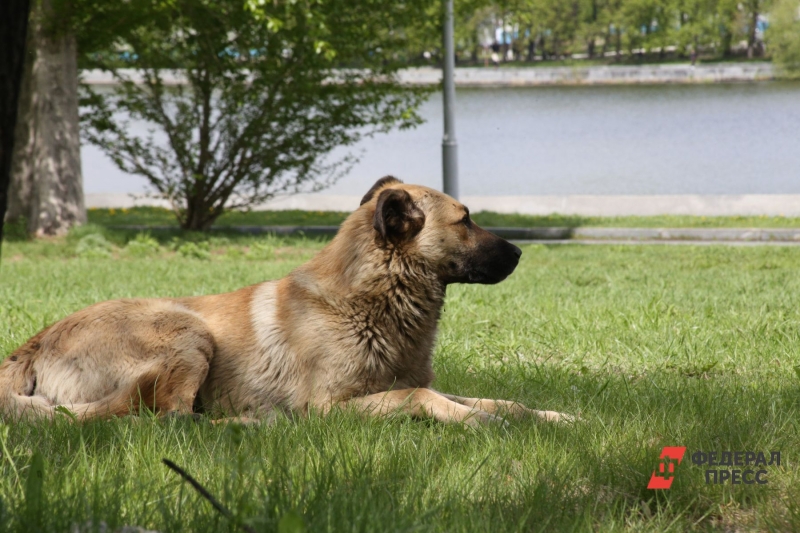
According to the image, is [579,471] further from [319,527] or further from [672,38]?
[672,38]

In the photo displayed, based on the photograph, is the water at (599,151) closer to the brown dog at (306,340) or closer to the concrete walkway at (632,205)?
the concrete walkway at (632,205)

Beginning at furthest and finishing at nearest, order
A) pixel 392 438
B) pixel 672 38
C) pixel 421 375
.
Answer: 1. pixel 672 38
2. pixel 421 375
3. pixel 392 438

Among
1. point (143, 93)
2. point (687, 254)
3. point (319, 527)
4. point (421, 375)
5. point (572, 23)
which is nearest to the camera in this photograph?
point (319, 527)

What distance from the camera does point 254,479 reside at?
285 cm

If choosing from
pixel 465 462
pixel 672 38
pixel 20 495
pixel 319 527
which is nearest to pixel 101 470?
pixel 20 495

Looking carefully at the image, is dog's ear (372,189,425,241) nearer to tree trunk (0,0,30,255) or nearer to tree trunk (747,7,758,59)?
tree trunk (0,0,30,255)

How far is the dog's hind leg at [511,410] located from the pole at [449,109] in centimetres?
1138

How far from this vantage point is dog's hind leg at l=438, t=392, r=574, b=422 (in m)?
3.87

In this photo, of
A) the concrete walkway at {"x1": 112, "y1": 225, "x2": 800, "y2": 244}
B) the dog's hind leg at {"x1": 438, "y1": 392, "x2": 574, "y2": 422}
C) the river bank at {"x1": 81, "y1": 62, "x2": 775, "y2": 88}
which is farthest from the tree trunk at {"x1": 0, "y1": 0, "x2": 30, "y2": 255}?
the river bank at {"x1": 81, "y1": 62, "x2": 775, "y2": 88}

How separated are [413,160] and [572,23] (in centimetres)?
7524

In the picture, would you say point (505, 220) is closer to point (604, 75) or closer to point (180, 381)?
point (180, 381)

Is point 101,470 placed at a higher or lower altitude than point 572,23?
lower

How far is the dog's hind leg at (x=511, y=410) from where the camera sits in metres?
3.87

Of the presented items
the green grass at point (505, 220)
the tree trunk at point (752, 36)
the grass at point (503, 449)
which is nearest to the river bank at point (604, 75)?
the tree trunk at point (752, 36)
